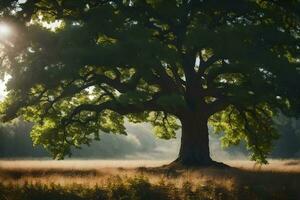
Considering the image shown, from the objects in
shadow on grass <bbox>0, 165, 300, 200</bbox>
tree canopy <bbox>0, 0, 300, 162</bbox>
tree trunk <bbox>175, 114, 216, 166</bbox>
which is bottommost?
shadow on grass <bbox>0, 165, 300, 200</bbox>

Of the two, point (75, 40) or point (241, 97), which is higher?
point (75, 40)

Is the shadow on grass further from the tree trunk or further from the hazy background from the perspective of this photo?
the hazy background

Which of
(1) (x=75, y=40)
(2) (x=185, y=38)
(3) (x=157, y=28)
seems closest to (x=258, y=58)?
(2) (x=185, y=38)

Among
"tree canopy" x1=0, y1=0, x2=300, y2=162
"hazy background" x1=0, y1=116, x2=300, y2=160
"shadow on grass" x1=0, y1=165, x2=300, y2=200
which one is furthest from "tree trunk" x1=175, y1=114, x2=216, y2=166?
"hazy background" x1=0, y1=116, x2=300, y2=160

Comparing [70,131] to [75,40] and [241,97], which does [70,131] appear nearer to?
[75,40]

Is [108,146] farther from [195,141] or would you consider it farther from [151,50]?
[151,50]

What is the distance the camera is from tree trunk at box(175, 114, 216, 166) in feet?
97.7

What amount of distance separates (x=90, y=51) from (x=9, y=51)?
4.70m

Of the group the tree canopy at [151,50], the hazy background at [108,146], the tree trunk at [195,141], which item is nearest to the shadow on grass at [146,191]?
the tree canopy at [151,50]

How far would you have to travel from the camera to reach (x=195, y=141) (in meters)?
30.1

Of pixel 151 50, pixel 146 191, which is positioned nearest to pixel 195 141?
pixel 151 50

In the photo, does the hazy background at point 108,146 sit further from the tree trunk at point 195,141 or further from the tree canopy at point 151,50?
the tree canopy at point 151,50

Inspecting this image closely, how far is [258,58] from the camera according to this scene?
23672mm

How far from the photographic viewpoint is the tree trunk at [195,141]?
1172 inches
